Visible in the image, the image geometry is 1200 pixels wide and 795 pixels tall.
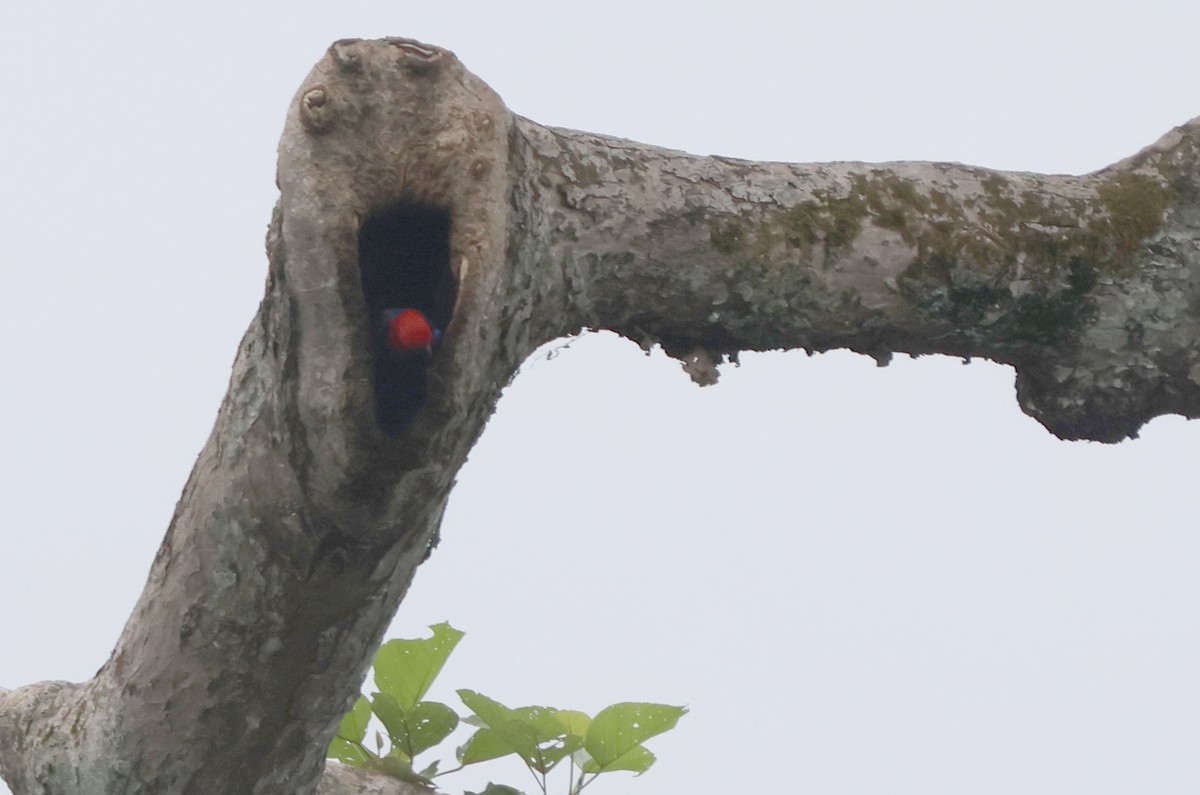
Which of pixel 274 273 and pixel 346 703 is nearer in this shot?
pixel 274 273

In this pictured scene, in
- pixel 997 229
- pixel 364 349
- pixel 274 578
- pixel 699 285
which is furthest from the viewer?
pixel 997 229

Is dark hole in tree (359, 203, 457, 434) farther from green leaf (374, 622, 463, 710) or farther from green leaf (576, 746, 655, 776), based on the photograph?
green leaf (576, 746, 655, 776)

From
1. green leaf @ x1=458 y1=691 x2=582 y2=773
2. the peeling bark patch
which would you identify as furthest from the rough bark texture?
green leaf @ x1=458 y1=691 x2=582 y2=773

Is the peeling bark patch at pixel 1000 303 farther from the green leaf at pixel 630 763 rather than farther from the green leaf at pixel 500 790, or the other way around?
the green leaf at pixel 500 790

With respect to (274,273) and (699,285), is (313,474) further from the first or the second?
(699,285)

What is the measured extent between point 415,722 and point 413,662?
138 millimetres

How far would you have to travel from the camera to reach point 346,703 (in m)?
1.82

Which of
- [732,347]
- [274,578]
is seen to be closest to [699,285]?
[732,347]

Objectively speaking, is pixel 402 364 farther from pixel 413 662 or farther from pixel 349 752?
pixel 349 752

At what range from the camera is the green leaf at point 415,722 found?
241 cm

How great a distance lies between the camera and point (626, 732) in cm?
231

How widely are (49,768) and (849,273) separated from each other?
1444 millimetres

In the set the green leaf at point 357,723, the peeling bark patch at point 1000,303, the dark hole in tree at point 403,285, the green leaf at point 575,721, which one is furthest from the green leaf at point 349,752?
the peeling bark patch at point 1000,303

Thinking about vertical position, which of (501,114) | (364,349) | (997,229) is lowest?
(364,349)
